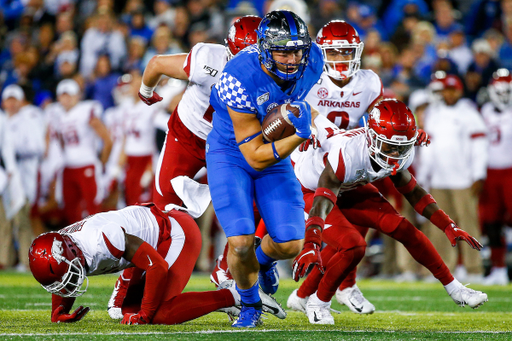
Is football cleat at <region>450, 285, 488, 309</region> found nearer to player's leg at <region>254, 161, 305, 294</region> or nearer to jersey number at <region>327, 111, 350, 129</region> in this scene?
player's leg at <region>254, 161, 305, 294</region>

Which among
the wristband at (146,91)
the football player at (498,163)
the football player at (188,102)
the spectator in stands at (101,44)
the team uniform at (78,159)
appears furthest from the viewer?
the spectator in stands at (101,44)

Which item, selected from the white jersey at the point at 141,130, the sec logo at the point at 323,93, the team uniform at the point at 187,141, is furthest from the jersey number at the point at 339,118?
the white jersey at the point at 141,130

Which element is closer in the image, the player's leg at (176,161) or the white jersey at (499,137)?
the player's leg at (176,161)

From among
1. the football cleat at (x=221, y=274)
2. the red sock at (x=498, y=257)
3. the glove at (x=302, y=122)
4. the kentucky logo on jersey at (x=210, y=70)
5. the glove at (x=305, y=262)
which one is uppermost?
the glove at (x=302, y=122)

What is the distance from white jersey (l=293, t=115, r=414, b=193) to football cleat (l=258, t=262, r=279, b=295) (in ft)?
2.21

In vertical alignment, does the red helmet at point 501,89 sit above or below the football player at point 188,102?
below

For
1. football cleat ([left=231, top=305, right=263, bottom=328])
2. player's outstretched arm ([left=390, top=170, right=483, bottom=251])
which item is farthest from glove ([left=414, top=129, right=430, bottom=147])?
football cleat ([left=231, top=305, right=263, bottom=328])

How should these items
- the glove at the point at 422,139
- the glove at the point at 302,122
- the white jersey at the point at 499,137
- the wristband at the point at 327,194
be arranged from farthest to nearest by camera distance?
the white jersey at the point at 499,137 → the glove at the point at 422,139 → the wristband at the point at 327,194 → the glove at the point at 302,122

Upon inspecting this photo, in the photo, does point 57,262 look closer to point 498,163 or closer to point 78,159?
point 78,159

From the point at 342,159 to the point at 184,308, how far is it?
133cm

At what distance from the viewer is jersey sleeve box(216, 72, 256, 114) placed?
13.5ft

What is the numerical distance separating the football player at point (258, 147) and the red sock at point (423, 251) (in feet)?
2.76

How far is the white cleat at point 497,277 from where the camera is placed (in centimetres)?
828

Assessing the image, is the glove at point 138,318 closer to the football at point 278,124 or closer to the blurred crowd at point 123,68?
the football at point 278,124
